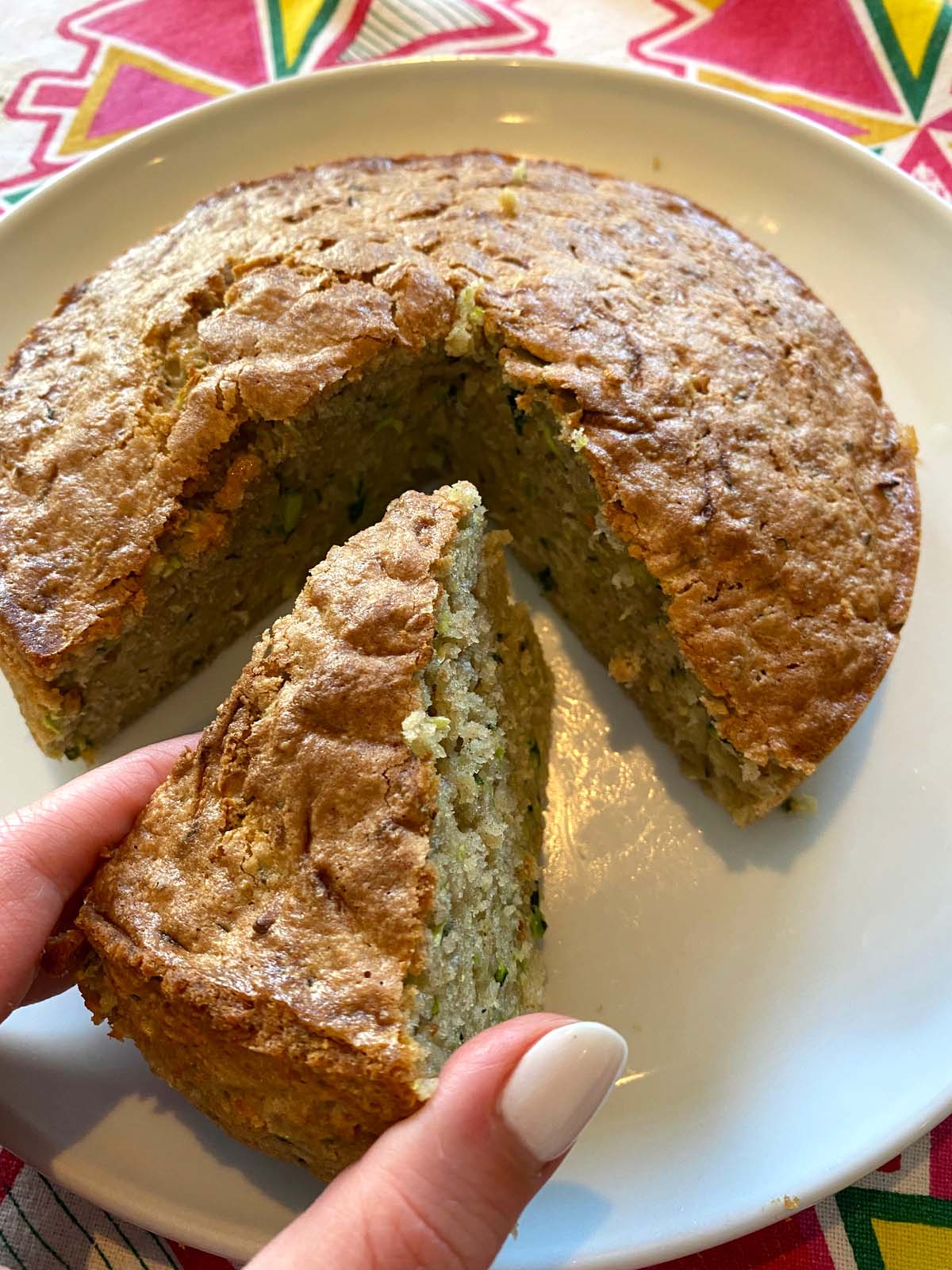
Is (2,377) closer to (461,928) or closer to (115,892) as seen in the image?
(115,892)

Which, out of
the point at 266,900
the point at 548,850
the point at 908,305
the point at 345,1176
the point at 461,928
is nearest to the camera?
the point at 345,1176

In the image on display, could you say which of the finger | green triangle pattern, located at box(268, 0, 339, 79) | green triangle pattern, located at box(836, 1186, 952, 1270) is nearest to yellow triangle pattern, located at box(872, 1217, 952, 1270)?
green triangle pattern, located at box(836, 1186, 952, 1270)

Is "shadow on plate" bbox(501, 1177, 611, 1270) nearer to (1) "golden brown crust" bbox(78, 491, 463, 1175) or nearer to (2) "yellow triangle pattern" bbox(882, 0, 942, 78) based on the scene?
(1) "golden brown crust" bbox(78, 491, 463, 1175)

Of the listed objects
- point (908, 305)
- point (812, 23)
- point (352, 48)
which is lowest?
point (908, 305)

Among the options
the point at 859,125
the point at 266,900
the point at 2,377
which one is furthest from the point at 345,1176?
the point at 859,125

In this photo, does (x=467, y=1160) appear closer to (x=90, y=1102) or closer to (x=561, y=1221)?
(x=561, y=1221)

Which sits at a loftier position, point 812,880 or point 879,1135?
point 812,880
